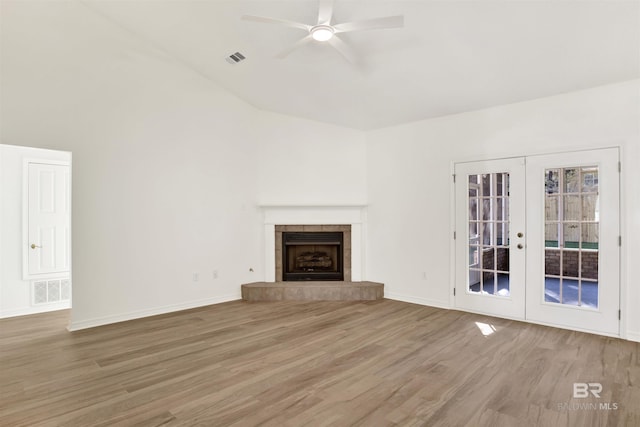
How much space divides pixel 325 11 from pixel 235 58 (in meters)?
2.12

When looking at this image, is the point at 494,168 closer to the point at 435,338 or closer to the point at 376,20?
the point at 435,338

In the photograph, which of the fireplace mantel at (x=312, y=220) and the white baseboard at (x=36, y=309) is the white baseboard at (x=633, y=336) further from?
the white baseboard at (x=36, y=309)

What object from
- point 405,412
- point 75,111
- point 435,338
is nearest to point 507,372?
point 435,338

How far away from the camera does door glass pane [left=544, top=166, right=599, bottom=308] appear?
4004 mm

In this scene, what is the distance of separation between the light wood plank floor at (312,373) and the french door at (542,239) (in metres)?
0.30

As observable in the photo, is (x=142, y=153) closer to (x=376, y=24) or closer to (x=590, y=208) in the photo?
(x=376, y=24)

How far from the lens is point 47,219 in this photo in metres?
5.30

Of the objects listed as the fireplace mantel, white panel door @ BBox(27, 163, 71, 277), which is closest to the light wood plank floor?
white panel door @ BBox(27, 163, 71, 277)

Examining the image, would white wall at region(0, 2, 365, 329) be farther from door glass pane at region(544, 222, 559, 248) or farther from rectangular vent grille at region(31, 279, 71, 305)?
door glass pane at region(544, 222, 559, 248)

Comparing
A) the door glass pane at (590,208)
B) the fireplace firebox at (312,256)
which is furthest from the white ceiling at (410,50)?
the fireplace firebox at (312,256)

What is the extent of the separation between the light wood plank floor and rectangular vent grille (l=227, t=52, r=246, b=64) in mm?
3343

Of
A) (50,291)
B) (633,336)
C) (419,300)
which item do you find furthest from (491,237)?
(50,291)

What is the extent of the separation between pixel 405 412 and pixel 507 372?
1190 millimetres

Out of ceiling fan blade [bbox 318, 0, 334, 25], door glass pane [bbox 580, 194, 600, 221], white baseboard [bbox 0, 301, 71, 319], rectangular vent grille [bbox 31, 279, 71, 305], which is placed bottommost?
white baseboard [bbox 0, 301, 71, 319]
